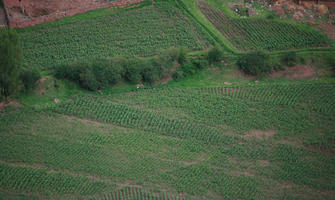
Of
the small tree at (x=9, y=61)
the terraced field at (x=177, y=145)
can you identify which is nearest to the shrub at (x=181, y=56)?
the terraced field at (x=177, y=145)

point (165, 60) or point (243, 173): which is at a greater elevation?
point (165, 60)

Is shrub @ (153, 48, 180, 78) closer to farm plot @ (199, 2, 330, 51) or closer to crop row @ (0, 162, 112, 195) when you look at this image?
farm plot @ (199, 2, 330, 51)

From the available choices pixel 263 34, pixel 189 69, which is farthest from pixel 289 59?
pixel 189 69

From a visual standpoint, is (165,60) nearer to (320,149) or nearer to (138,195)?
(138,195)

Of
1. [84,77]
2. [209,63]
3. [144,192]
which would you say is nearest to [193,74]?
[209,63]

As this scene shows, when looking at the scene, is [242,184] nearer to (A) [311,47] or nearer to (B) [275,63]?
(B) [275,63]

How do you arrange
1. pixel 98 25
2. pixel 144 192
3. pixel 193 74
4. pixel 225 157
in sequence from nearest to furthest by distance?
pixel 144 192
pixel 225 157
pixel 193 74
pixel 98 25
